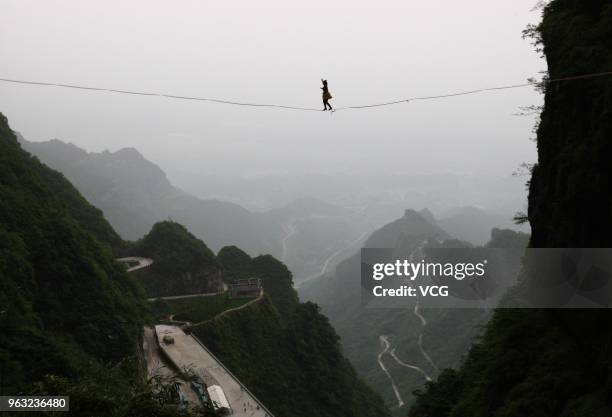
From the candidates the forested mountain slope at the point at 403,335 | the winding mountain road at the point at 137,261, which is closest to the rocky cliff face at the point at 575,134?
the forested mountain slope at the point at 403,335

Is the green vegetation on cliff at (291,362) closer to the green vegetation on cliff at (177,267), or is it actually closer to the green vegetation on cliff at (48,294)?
the green vegetation on cliff at (177,267)

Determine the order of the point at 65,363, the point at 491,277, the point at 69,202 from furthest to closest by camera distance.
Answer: the point at 491,277, the point at 69,202, the point at 65,363

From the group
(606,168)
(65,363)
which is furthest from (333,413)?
(606,168)

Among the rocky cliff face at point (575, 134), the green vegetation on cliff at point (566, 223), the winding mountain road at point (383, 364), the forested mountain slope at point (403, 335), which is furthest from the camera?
the forested mountain slope at point (403, 335)

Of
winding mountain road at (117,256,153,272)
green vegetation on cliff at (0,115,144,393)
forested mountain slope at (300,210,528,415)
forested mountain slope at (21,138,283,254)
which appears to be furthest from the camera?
forested mountain slope at (21,138,283,254)

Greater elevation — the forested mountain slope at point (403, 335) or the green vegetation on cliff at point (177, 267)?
the green vegetation on cliff at point (177, 267)

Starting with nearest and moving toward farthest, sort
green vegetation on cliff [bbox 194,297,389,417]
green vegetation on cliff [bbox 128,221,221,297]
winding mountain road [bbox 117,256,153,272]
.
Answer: green vegetation on cliff [bbox 194,297,389,417] < winding mountain road [bbox 117,256,153,272] < green vegetation on cliff [bbox 128,221,221,297]

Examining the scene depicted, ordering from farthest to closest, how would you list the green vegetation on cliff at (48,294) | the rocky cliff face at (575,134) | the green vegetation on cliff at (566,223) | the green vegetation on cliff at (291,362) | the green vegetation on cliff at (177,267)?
the green vegetation on cliff at (177,267) < the green vegetation on cliff at (291,362) < the green vegetation on cliff at (48,294) < the rocky cliff face at (575,134) < the green vegetation on cliff at (566,223)

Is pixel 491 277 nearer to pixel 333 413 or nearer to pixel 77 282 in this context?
pixel 333 413

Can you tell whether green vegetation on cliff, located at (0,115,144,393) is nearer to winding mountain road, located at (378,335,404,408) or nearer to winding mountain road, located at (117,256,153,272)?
winding mountain road, located at (117,256,153,272)

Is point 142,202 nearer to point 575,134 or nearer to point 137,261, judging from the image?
point 137,261

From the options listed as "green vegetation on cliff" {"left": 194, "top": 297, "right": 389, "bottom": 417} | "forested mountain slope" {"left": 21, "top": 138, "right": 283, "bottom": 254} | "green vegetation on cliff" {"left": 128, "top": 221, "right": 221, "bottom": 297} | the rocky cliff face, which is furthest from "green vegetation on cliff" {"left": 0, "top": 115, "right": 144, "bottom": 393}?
"forested mountain slope" {"left": 21, "top": 138, "right": 283, "bottom": 254}
